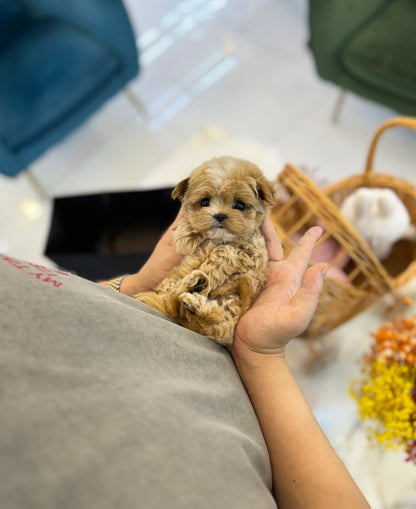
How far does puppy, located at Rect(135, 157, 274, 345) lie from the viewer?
792 millimetres

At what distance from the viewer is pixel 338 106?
7.13ft

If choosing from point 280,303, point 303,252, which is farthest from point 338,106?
→ point 280,303

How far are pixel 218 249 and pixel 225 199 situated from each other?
0.10 meters

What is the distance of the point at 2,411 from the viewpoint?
532mm

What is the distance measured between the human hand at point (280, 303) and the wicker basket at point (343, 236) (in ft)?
0.47

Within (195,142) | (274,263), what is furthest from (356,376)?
(195,142)

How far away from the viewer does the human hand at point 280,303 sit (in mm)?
830

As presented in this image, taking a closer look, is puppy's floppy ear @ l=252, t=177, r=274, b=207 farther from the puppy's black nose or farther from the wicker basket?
the wicker basket

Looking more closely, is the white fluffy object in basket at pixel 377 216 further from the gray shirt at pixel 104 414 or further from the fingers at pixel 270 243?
the gray shirt at pixel 104 414

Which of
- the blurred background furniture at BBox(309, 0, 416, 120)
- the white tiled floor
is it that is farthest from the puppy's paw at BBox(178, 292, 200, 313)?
the blurred background furniture at BBox(309, 0, 416, 120)

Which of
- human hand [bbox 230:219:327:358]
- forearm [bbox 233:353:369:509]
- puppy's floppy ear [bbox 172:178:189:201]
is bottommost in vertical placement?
forearm [bbox 233:353:369:509]

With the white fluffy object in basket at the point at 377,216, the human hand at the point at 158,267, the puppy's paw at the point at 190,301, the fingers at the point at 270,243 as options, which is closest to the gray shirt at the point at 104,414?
the puppy's paw at the point at 190,301

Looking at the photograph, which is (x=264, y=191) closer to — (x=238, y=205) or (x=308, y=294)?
(x=238, y=205)

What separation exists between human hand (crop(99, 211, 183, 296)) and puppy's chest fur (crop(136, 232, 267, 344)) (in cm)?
5
